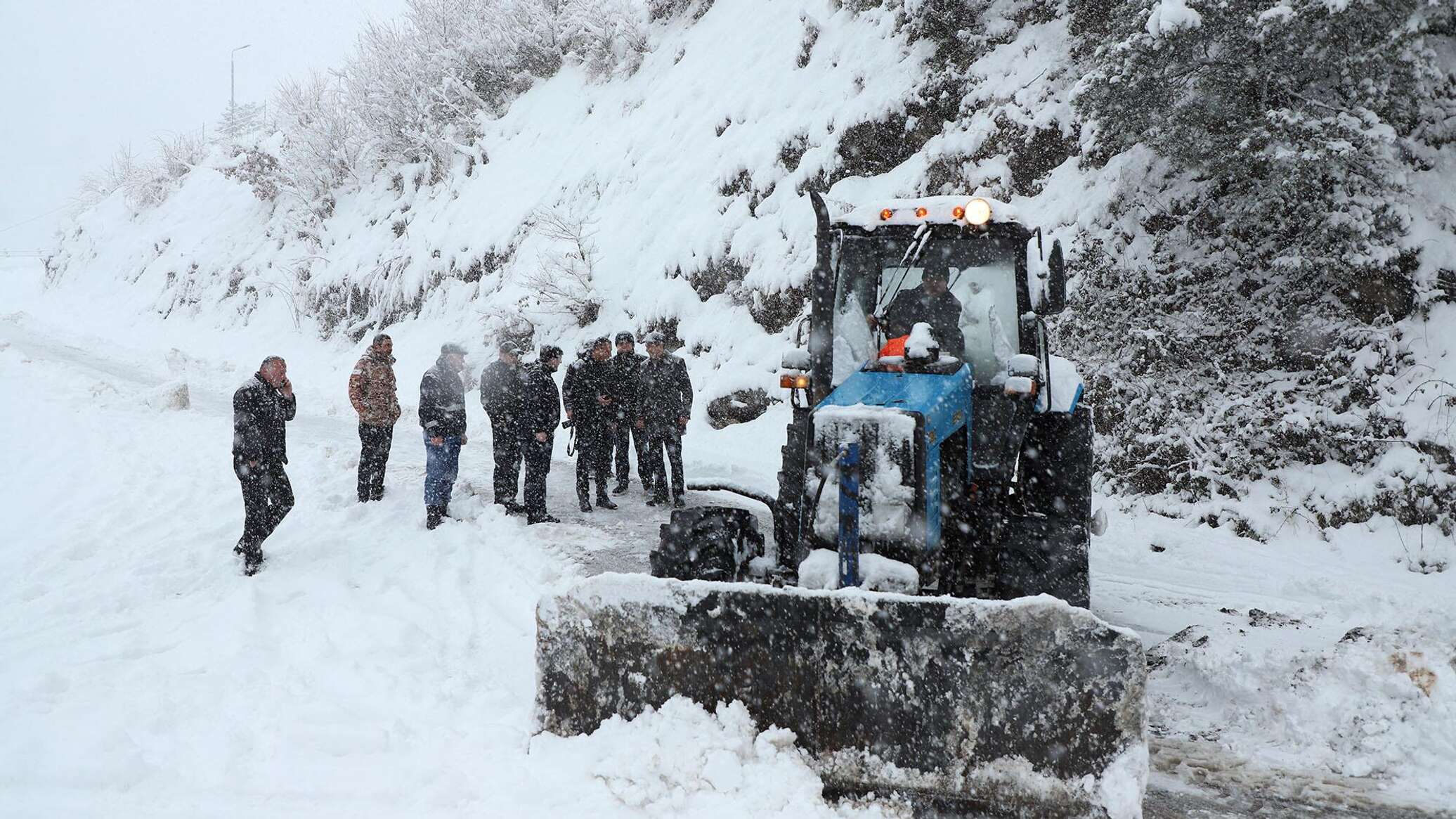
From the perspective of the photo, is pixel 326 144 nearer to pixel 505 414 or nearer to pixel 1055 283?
pixel 505 414

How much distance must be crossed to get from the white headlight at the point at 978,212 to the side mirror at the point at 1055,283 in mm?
464

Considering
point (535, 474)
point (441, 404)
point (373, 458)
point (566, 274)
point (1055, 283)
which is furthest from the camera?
point (566, 274)

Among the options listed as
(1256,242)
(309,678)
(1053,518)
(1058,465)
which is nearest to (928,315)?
(1058,465)

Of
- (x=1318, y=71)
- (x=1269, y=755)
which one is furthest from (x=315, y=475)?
(x=1318, y=71)

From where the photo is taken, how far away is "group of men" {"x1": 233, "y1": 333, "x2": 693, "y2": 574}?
620cm

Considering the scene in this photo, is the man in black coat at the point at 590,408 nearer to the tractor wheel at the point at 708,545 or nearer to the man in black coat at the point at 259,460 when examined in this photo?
the man in black coat at the point at 259,460

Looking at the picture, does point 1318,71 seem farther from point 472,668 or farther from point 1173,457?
point 472,668

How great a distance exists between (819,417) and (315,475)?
7.85 meters

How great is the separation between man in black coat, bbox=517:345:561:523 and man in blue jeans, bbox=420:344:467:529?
59 centimetres

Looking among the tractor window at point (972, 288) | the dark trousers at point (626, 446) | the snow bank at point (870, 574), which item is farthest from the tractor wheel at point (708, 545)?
the dark trousers at point (626, 446)

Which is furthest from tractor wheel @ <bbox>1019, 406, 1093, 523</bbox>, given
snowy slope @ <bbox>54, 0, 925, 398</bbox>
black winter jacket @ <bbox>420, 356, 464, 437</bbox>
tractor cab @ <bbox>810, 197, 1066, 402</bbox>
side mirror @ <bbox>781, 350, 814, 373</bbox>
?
snowy slope @ <bbox>54, 0, 925, 398</bbox>

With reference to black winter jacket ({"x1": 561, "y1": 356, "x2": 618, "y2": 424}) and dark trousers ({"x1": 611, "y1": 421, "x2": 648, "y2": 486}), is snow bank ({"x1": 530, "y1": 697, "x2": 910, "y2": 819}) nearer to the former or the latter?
black winter jacket ({"x1": 561, "y1": 356, "x2": 618, "y2": 424})

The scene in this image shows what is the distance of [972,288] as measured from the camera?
4820mm

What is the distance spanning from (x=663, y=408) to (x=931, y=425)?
17.3 ft
